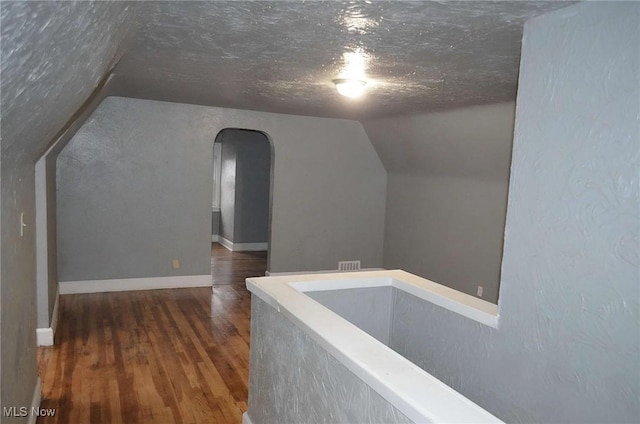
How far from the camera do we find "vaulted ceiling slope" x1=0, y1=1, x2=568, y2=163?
1148mm

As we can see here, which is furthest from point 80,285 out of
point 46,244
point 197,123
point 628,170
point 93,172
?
point 628,170

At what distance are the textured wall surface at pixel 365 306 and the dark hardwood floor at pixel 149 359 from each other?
2.94 feet

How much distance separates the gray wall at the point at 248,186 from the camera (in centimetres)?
775

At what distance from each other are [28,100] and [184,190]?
392 cm

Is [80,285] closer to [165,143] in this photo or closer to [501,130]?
[165,143]

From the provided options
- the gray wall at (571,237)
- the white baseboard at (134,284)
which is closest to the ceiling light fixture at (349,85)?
the gray wall at (571,237)

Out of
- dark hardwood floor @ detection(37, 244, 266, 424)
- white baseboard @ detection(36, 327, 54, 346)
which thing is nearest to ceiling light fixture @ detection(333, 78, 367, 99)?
dark hardwood floor @ detection(37, 244, 266, 424)

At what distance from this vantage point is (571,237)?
1.71m

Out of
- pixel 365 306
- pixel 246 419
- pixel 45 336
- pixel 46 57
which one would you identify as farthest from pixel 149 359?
pixel 46 57

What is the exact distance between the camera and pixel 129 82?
3.77 m

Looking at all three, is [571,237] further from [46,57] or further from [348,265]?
[348,265]

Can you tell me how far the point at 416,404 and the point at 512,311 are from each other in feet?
Answer: 3.21

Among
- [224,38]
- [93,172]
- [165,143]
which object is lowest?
[93,172]

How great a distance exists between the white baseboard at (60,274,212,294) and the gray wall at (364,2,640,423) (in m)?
3.82
